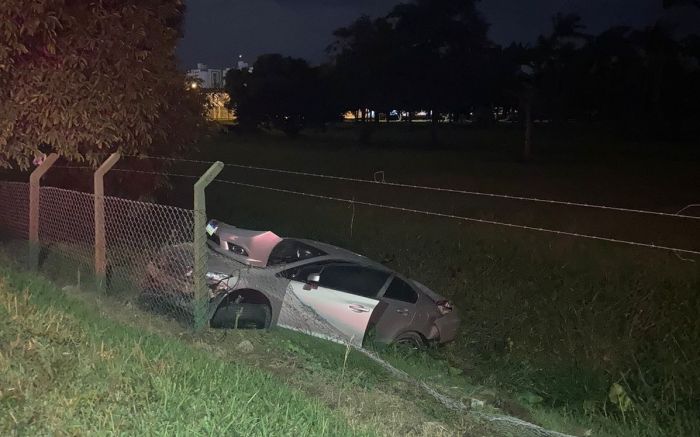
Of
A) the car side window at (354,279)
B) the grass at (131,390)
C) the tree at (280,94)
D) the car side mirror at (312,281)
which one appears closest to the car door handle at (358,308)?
the car side window at (354,279)

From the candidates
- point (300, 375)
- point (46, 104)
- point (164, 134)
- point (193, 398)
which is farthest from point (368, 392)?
point (164, 134)

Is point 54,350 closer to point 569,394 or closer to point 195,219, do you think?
point 195,219

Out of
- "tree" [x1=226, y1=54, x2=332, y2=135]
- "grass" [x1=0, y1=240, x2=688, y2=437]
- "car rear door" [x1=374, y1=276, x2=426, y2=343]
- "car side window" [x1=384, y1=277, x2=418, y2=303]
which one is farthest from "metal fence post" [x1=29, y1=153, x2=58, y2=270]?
"tree" [x1=226, y1=54, x2=332, y2=135]

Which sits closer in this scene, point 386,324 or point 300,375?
point 300,375

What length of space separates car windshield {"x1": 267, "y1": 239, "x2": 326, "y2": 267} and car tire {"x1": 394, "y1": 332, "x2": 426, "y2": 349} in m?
1.32

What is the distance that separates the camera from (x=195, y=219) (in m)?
5.48

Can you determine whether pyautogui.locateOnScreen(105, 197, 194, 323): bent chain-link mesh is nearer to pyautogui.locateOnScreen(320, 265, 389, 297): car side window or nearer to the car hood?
the car hood

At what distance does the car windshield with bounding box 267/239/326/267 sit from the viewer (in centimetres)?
870

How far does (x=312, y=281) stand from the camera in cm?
807

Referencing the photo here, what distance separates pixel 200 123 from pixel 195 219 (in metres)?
5.63

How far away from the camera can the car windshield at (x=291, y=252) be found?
28.5ft

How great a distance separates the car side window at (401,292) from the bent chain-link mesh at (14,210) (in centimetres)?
417

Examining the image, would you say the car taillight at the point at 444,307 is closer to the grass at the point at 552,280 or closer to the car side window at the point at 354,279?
the grass at the point at 552,280

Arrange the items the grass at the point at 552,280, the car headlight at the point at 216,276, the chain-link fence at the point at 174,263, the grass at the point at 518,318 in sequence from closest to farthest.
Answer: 1. the grass at the point at 518,318
2. the chain-link fence at the point at 174,263
3. the grass at the point at 552,280
4. the car headlight at the point at 216,276
